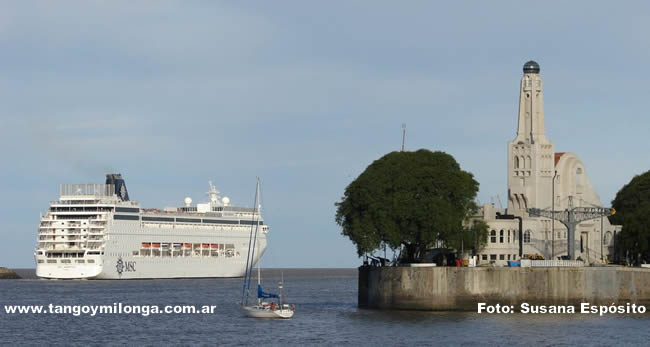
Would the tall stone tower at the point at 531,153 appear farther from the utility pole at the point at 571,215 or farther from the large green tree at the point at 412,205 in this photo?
the large green tree at the point at 412,205

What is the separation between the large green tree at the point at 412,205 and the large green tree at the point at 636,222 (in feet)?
54.2

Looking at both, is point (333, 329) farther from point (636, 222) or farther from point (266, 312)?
point (636, 222)

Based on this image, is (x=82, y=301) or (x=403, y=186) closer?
(x=403, y=186)

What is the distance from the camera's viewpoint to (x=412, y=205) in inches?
4402

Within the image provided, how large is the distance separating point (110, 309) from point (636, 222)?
5072cm

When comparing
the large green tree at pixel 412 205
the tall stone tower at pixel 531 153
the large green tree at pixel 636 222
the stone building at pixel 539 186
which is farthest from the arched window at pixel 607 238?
the large green tree at pixel 412 205

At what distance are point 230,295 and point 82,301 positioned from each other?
21.2 meters

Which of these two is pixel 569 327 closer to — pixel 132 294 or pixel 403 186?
pixel 403 186

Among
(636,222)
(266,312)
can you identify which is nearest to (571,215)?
(636,222)

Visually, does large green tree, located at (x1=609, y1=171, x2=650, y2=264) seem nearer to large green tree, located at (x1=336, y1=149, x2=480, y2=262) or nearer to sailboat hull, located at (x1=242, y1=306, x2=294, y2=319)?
large green tree, located at (x1=336, y1=149, x2=480, y2=262)

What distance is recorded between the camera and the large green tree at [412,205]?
112 m

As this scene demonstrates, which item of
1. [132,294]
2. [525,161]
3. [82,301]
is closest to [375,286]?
[525,161]

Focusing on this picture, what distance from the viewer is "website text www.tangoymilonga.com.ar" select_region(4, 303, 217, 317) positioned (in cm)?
12062

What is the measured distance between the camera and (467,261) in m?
116
